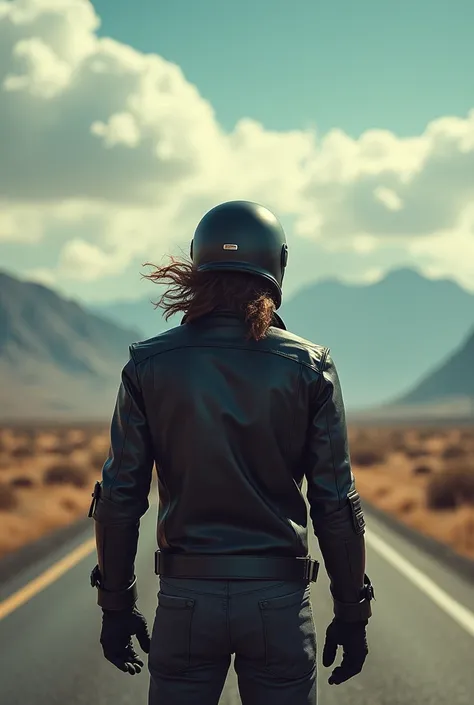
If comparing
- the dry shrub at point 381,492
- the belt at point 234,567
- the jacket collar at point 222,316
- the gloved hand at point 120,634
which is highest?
the jacket collar at point 222,316

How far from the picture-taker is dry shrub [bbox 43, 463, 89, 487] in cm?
2527

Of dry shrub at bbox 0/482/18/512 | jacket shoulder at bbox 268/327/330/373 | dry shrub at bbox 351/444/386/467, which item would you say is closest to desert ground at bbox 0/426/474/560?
dry shrub at bbox 0/482/18/512

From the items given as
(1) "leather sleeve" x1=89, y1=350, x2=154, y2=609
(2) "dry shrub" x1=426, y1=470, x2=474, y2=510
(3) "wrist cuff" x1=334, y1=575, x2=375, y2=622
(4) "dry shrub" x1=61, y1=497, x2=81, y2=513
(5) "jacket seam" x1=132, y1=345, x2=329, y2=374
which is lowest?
(4) "dry shrub" x1=61, y1=497, x2=81, y2=513

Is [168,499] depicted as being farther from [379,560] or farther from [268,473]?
[379,560]

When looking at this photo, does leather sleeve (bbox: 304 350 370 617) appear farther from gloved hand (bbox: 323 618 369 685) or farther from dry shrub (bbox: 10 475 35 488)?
dry shrub (bbox: 10 475 35 488)

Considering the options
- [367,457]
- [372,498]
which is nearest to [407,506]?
[372,498]

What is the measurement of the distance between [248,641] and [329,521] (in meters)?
0.44

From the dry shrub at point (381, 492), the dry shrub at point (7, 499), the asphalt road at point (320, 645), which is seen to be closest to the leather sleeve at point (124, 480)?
the asphalt road at point (320, 645)

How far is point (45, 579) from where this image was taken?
32.9ft

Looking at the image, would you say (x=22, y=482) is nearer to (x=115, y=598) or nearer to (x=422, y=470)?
(x=422, y=470)

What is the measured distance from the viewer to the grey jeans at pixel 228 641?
2916 millimetres

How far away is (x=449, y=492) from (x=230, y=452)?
57.4ft

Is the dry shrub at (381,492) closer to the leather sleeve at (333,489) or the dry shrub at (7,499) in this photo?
the dry shrub at (7,499)

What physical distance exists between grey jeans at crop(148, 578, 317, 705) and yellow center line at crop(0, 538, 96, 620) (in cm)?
543
